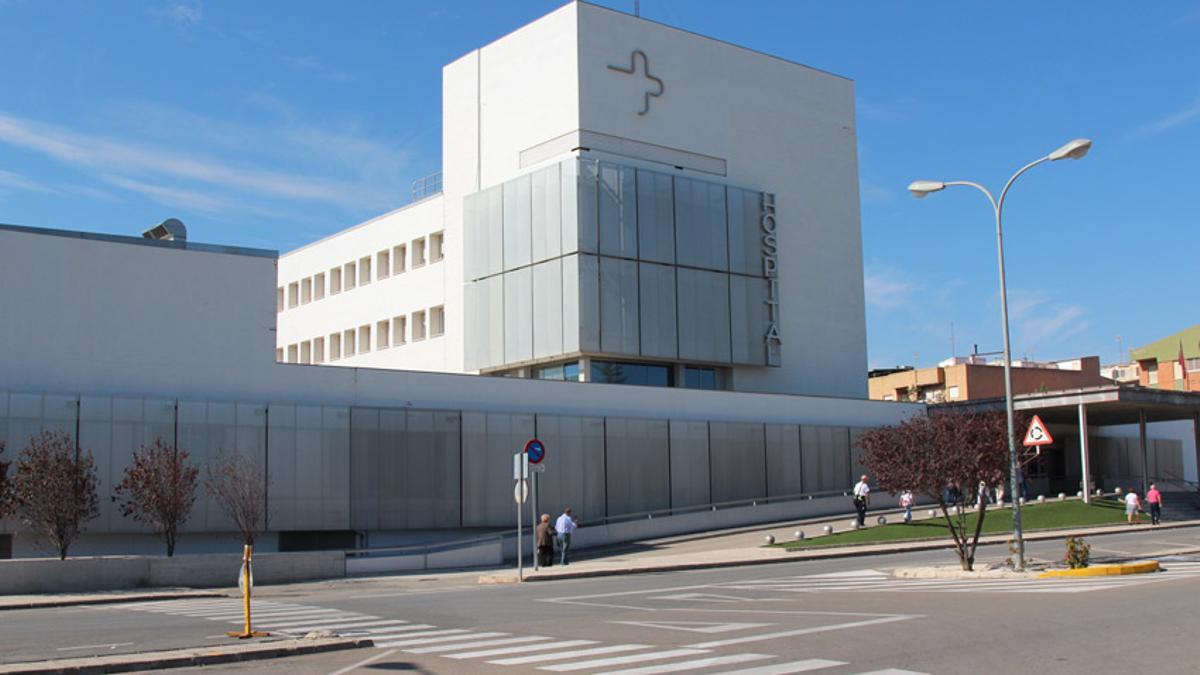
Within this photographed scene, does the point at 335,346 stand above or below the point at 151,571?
above

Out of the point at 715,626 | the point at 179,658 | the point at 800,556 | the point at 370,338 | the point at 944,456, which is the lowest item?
the point at 800,556

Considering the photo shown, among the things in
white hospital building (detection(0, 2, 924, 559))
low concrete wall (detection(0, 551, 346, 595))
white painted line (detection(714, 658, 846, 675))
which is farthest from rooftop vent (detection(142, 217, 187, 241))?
white painted line (detection(714, 658, 846, 675))

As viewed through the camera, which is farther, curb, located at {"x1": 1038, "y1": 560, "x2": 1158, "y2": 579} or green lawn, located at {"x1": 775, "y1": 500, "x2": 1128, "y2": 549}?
green lawn, located at {"x1": 775, "y1": 500, "x2": 1128, "y2": 549}

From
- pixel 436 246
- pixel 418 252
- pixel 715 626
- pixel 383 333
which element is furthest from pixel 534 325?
pixel 715 626

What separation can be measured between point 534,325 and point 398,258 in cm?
1323

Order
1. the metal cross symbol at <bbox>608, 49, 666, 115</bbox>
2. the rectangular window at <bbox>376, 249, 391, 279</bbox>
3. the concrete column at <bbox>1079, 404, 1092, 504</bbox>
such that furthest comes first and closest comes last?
the rectangular window at <bbox>376, 249, 391, 279</bbox>, the metal cross symbol at <bbox>608, 49, 666, 115</bbox>, the concrete column at <bbox>1079, 404, 1092, 504</bbox>

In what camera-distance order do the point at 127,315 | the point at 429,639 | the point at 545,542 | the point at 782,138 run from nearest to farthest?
the point at 429,639
the point at 545,542
the point at 127,315
the point at 782,138

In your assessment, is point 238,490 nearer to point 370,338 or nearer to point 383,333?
point 383,333

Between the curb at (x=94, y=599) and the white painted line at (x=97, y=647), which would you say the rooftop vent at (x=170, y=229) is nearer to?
the curb at (x=94, y=599)

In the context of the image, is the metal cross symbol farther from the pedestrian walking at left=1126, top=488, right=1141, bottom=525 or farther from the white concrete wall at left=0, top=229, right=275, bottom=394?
the pedestrian walking at left=1126, top=488, right=1141, bottom=525

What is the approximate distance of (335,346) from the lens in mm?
64688

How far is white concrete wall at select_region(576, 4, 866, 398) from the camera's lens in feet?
169

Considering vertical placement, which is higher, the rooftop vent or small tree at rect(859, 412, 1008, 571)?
the rooftop vent

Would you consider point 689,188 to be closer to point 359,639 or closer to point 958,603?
point 958,603
